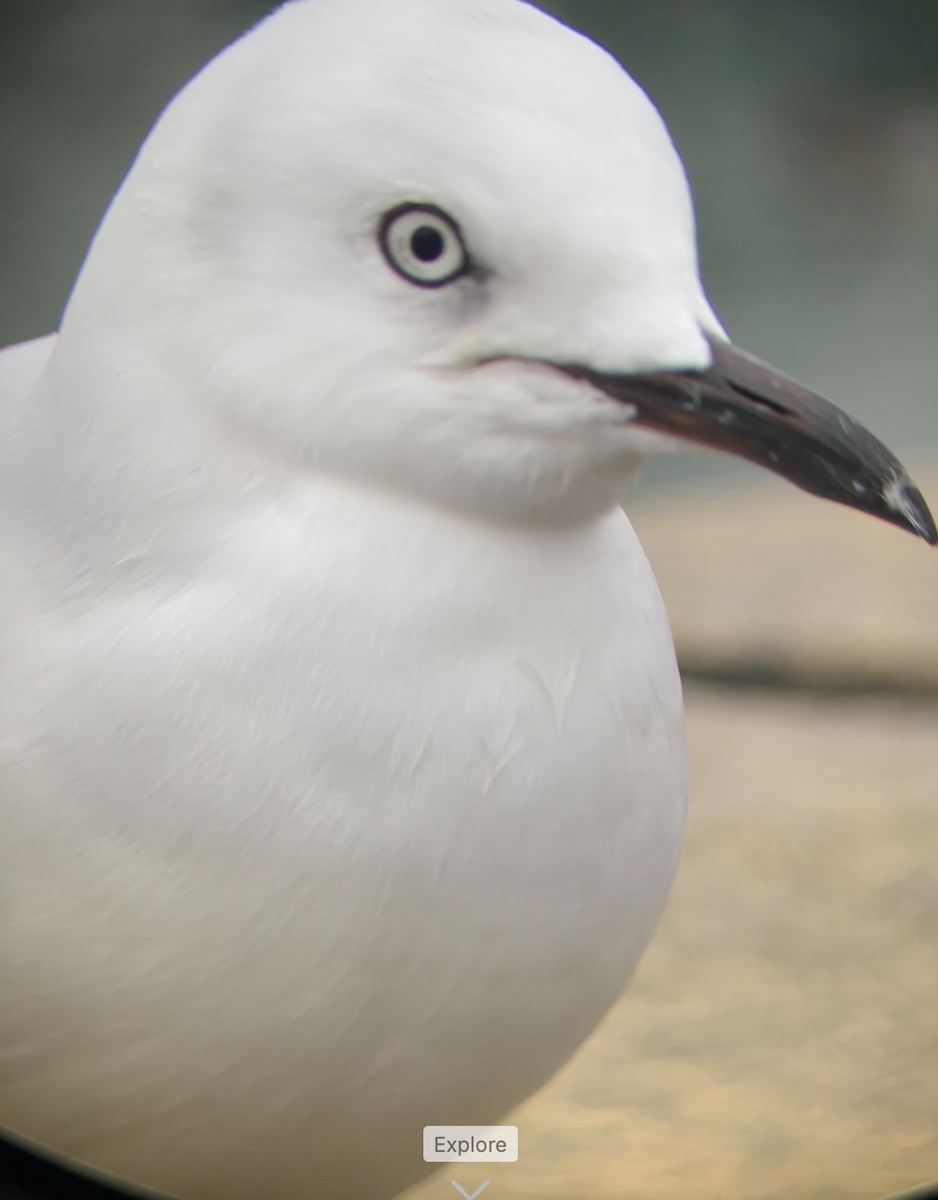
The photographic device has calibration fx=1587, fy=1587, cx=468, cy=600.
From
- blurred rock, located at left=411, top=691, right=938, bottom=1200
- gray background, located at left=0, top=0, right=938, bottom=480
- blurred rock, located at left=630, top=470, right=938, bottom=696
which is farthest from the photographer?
blurred rock, located at left=630, top=470, right=938, bottom=696

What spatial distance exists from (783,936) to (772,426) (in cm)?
41

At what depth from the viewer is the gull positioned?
1.19ft

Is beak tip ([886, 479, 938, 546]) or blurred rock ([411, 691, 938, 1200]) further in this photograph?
blurred rock ([411, 691, 938, 1200])

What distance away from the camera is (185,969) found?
16.8 inches

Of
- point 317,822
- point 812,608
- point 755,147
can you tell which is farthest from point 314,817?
point 812,608

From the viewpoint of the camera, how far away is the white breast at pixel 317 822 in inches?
16.1

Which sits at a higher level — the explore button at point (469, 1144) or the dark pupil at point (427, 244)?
the dark pupil at point (427, 244)

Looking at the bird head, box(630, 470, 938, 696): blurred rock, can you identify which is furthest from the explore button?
box(630, 470, 938, 696): blurred rock

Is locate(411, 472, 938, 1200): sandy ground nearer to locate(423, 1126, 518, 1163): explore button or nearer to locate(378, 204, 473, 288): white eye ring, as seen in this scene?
locate(423, 1126, 518, 1163): explore button

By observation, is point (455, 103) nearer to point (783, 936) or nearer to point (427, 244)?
point (427, 244)

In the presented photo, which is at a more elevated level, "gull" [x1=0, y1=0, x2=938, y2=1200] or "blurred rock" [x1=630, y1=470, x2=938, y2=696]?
"blurred rock" [x1=630, y1=470, x2=938, y2=696]

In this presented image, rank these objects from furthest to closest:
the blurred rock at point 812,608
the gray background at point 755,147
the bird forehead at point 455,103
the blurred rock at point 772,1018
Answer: the blurred rock at point 812,608
the blurred rock at point 772,1018
the gray background at point 755,147
the bird forehead at point 455,103

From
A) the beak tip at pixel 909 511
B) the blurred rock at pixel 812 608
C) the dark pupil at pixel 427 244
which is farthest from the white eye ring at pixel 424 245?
the blurred rock at pixel 812 608

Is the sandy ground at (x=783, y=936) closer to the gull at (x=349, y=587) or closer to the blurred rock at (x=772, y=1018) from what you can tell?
the blurred rock at (x=772, y=1018)
